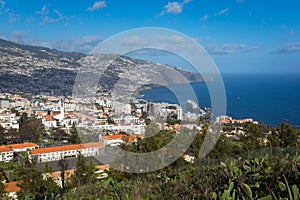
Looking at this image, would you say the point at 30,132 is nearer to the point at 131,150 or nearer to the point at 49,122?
the point at 49,122

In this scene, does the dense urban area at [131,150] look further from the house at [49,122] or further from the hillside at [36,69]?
the hillside at [36,69]

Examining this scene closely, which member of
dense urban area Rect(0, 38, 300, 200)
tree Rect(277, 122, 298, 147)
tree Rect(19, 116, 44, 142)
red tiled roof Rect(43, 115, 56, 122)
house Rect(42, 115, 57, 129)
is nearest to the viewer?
dense urban area Rect(0, 38, 300, 200)

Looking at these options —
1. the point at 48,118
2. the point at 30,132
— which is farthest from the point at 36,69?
the point at 30,132

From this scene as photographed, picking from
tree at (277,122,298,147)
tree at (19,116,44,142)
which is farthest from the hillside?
tree at (277,122,298,147)

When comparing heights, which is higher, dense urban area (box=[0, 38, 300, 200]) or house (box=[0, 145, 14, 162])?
dense urban area (box=[0, 38, 300, 200])

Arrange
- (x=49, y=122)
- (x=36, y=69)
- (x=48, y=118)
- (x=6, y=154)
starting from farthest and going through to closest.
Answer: (x=36, y=69), (x=48, y=118), (x=49, y=122), (x=6, y=154)

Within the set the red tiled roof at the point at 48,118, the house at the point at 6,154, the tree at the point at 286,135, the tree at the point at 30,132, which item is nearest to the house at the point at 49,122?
the red tiled roof at the point at 48,118

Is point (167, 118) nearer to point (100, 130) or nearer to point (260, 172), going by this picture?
point (100, 130)

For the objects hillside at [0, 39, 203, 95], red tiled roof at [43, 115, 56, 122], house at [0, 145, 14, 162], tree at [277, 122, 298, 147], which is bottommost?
house at [0, 145, 14, 162]

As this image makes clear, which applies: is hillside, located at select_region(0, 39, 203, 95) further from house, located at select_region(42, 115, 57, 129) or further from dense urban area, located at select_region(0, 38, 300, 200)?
house, located at select_region(42, 115, 57, 129)

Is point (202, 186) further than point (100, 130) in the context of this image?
No

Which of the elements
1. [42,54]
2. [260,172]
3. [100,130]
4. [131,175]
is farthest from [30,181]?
[42,54]
